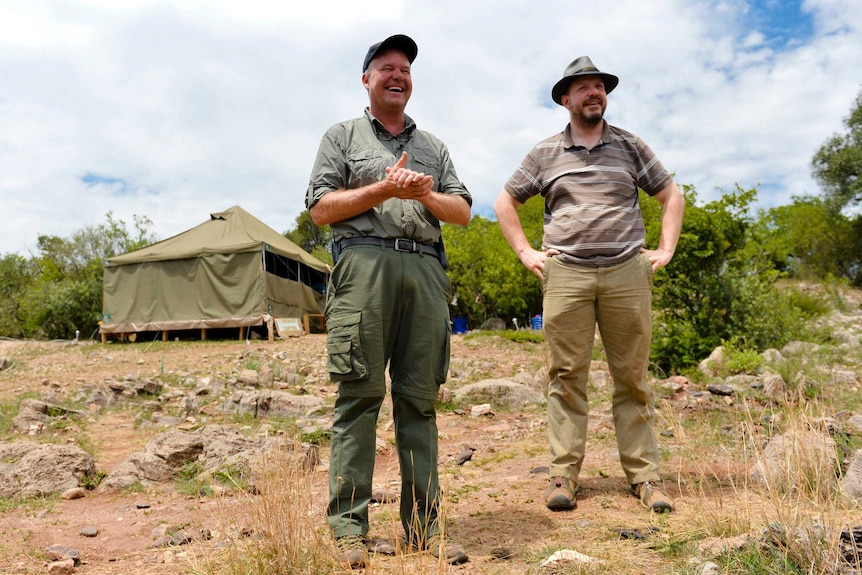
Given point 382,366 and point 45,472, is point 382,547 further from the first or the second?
point 45,472

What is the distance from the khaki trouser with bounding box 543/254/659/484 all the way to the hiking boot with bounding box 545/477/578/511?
0.04 meters

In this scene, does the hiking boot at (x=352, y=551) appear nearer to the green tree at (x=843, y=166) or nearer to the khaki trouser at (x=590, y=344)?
the khaki trouser at (x=590, y=344)

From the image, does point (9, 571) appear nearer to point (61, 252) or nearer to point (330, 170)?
point (330, 170)

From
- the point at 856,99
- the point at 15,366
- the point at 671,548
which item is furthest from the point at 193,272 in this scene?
the point at 856,99

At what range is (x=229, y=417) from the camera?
619 cm

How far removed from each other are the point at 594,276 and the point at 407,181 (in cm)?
130

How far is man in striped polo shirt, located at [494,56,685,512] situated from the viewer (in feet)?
10.6

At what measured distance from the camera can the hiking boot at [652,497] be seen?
296cm

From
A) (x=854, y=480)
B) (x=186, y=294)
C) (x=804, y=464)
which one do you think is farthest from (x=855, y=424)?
(x=186, y=294)

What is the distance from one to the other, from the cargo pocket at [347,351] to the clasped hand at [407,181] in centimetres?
50

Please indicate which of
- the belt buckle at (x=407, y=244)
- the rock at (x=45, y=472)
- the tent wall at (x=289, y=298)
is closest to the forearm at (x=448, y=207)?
the belt buckle at (x=407, y=244)

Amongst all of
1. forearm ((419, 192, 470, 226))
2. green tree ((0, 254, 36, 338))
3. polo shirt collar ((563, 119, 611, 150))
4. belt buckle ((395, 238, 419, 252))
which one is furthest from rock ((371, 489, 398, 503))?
green tree ((0, 254, 36, 338))

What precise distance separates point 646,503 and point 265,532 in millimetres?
1888

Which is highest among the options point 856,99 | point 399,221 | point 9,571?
point 856,99
